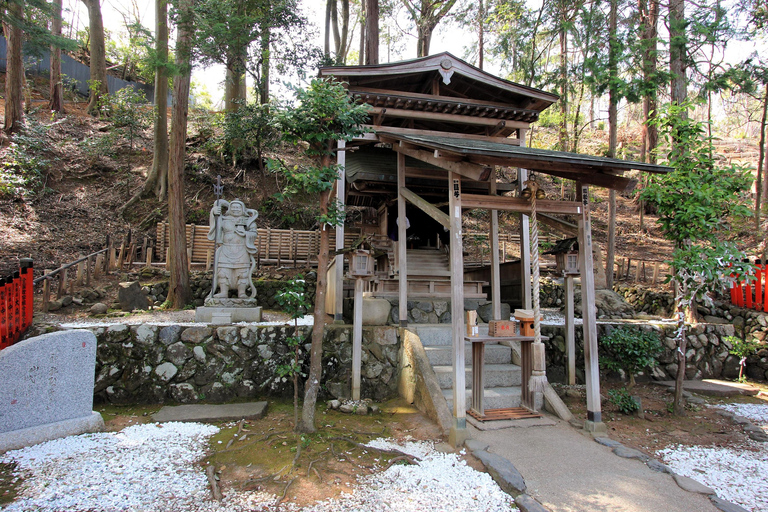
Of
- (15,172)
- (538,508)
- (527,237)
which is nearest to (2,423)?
(538,508)

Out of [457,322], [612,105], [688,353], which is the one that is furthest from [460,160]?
[612,105]

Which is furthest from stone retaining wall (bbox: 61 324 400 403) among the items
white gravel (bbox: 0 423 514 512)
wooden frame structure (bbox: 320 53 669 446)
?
white gravel (bbox: 0 423 514 512)

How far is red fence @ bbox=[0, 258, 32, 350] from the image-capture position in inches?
234

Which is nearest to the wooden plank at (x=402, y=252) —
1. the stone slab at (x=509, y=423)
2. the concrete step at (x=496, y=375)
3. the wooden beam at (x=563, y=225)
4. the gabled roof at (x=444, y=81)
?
the concrete step at (x=496, y=375)

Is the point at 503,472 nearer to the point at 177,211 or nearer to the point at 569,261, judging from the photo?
the point at 569,261

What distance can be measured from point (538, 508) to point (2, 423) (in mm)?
5783

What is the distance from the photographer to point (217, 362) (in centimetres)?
648

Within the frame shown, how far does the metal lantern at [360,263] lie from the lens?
6.33m

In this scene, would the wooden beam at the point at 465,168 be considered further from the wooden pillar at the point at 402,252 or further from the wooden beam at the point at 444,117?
the wooden beam at the point at 444,117

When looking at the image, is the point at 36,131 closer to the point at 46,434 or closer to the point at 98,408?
the point at 98,408

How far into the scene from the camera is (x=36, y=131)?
16000 mm

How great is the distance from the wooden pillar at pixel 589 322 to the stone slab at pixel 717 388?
3.61 metres

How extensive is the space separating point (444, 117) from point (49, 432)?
8.11 meters

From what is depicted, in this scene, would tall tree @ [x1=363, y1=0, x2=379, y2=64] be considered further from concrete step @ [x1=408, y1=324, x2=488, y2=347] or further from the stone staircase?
the stone staircase
